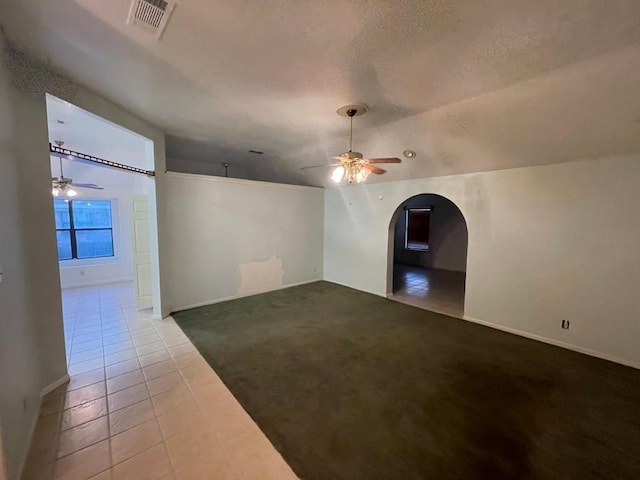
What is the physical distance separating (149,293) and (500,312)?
5.78 meters

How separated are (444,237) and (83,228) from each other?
9995 mm

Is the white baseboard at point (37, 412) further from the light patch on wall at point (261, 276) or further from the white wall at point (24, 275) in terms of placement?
the light patch on wall at point (261, 276)

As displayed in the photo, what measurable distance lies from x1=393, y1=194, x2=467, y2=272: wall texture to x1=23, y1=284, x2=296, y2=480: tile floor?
6929mm

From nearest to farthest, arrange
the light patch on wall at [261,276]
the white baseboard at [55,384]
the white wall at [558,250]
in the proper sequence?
the white baseboard at [55,384], the white wall at [558,250], the light patch on wall at [261,276]

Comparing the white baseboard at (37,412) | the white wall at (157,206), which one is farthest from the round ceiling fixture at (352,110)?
the white baseboard at (37,412)

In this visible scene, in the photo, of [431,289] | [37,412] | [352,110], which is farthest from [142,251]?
[431,289]

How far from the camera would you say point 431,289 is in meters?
6.03

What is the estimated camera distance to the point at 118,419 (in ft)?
7.00

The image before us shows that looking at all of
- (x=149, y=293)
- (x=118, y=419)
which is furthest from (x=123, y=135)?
(x=118, y=419)

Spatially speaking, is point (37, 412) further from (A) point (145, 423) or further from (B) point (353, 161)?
(B) point (353, 161)

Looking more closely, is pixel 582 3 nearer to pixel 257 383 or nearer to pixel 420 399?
pixel 420 399

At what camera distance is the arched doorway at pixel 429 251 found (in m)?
5.98

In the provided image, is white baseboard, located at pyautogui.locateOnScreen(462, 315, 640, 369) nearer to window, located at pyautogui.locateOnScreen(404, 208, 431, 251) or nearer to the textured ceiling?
the textured ceiling

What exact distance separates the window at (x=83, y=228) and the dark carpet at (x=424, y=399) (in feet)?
14.3
